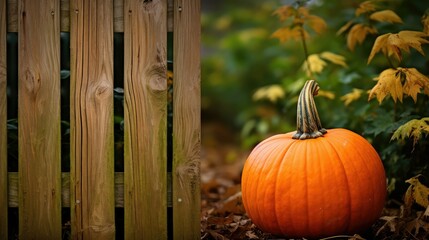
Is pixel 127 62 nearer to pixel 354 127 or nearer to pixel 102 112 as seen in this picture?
pixel 102 112

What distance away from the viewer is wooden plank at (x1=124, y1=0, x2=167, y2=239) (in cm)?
269

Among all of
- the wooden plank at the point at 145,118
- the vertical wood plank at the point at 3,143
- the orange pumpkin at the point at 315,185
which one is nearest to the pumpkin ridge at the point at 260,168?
the orange pumpkin at the point at 315,185

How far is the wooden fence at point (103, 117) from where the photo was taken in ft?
8.84

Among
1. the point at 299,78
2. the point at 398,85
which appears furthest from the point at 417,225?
the point at 299,78

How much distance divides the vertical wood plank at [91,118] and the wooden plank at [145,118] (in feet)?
0.29

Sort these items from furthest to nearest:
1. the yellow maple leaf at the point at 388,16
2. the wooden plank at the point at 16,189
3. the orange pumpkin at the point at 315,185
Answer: the yellow maple leaf at the point at 388,16 → the wooden plank at the point at 16,189 → the orange pumpkin at the point at 315,185

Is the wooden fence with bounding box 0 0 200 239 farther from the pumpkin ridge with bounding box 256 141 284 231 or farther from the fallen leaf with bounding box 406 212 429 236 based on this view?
the fallen leaf with bounding box 406 212 429 236

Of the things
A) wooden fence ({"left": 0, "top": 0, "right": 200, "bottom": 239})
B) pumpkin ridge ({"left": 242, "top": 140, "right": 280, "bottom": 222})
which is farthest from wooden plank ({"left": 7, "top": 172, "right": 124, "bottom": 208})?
pumpkin ridge ({"left": 242, "top": 140, "right": 280, "bottom": 222})

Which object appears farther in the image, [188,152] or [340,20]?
[340,20]

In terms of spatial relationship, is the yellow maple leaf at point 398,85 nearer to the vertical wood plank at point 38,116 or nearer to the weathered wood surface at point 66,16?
the weathered wood surface at point 66,16

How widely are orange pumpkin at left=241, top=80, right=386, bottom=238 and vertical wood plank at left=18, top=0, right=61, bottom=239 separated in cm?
101

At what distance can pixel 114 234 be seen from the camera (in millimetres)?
2756

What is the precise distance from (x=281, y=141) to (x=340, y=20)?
9.48ft

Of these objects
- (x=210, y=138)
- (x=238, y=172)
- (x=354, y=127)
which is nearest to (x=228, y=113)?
(x=210, y=138)
